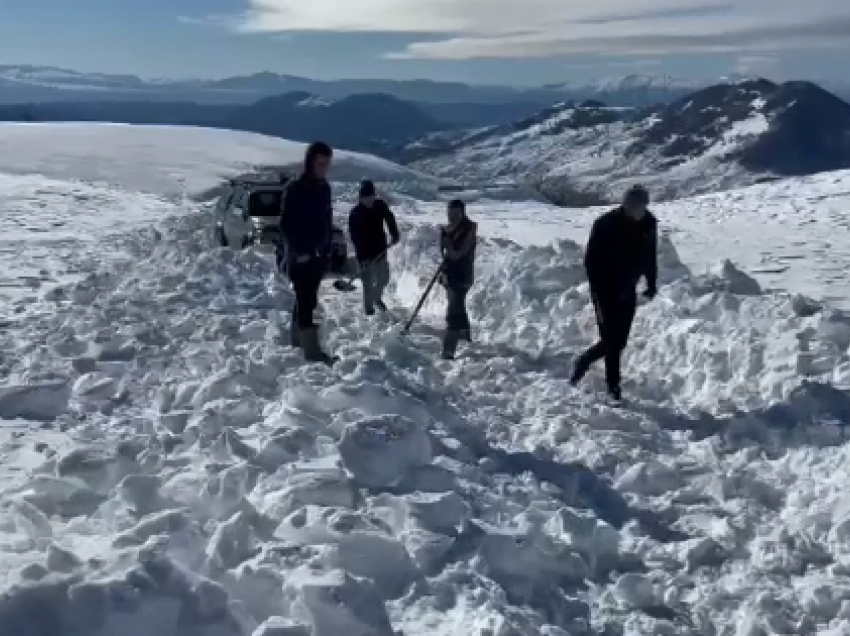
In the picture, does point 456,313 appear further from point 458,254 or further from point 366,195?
point 366,195

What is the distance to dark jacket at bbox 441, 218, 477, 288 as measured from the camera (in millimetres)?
10328

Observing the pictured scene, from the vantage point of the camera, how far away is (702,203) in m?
34.3

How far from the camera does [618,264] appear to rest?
822 cm

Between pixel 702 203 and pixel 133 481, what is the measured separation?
31.3 metres

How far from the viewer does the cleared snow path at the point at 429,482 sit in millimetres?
4562

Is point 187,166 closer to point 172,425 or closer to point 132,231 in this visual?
point 132,231

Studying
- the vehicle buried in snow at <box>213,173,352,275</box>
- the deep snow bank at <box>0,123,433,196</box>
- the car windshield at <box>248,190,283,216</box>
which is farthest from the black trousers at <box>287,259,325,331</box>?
the deep snow bank at <box>0,123,433,196</box>

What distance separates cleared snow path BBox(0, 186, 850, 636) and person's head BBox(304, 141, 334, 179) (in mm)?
1732

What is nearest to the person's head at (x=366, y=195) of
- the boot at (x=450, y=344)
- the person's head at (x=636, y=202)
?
the boot at (x=450, y=344)

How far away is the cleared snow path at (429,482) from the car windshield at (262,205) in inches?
280

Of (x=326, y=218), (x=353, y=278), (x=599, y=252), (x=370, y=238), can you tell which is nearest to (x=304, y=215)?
(x=326, y=218)

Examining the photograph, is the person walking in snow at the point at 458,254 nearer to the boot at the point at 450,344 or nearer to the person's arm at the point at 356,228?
the boot at the point at 450,344

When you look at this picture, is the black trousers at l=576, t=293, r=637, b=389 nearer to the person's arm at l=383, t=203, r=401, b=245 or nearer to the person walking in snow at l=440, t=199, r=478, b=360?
the person walking in snow at l=440, t=199, r=478, b=360

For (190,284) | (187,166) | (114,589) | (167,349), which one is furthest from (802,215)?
(187,166)
